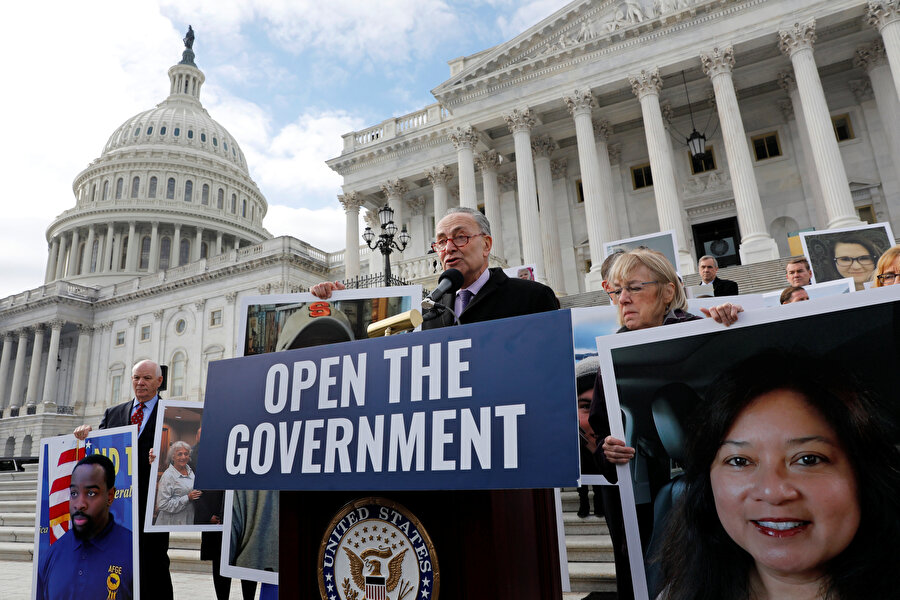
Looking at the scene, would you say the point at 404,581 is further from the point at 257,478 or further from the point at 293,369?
the point at 293,369

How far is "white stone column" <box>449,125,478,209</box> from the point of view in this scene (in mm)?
25438

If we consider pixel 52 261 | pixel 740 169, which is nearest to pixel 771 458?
pixel 740 169

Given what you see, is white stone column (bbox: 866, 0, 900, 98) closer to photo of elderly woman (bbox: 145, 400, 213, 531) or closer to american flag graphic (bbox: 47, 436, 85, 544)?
photo of elderly woman (bbox: 145, 400, 213, 531)

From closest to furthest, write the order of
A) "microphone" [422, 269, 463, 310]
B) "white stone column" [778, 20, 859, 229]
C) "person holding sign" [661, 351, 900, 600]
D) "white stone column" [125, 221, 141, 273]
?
1. "person holding sign" [661, 351, 900, 600]
2. "microphone" [422, 269, 463, 310]
3. "white stone column" [778, 20, 859, 229]
4. "white stone column" [125, 221, 141, 273]

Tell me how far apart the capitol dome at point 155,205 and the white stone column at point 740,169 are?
61551 mm

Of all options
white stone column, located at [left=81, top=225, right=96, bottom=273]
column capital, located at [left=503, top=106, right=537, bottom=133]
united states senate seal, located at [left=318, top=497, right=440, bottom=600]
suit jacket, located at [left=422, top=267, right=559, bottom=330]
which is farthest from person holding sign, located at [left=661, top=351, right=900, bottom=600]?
white stone column, located at [left=81, top=225, right=96, bottom=273]

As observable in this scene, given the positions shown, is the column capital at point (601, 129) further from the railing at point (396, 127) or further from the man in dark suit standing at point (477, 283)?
the man in dark suit standing at point (477, 283)

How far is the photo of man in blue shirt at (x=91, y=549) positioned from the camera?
386 centimetres

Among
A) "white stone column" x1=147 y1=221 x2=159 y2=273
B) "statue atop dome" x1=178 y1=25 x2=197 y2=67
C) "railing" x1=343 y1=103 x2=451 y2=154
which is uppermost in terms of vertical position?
"statue atop dome" x1=178 y1=25 x2=197 y2=67

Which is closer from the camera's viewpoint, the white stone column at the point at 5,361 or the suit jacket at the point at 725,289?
the suit jacket at the point at 725,289

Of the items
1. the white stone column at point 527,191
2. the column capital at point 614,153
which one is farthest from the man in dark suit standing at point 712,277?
the column capital at point 614,153

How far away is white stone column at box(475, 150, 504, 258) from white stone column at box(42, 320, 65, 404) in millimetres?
43661

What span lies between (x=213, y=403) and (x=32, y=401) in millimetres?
61565

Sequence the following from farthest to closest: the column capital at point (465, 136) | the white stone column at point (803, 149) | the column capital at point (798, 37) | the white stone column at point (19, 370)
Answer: the white stone column at point (19, 370), the column capital at point (465, 136), the white stone column at point (803, 149), the column capital at point (798, 37)
